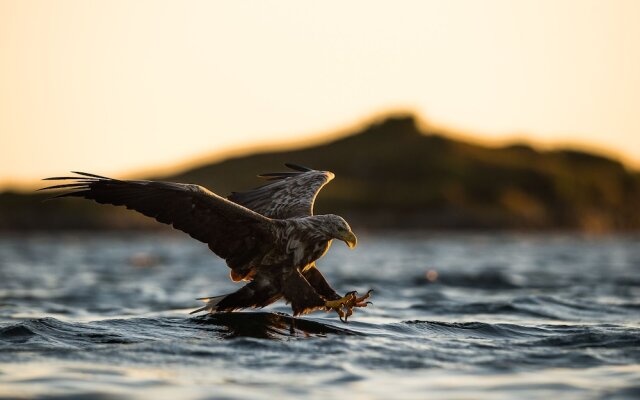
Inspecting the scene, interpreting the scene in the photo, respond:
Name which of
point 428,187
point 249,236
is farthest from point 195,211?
point 428,187

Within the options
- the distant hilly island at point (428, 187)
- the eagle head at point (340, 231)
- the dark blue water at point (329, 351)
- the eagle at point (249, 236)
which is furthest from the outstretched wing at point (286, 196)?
the distant hilly island at point (428, 187)

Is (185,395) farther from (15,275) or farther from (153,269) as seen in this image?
(153,269)

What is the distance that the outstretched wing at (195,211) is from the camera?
1087 centimetres

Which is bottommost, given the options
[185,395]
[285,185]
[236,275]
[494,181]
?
[185,395]

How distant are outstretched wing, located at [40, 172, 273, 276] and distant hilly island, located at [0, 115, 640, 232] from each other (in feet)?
356

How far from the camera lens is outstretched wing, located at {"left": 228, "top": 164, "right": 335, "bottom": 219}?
42.6 feet

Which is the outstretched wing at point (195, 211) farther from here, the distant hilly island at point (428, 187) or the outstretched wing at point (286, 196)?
the distant hilly island at point (428, 187)

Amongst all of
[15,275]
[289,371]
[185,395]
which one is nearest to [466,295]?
[289,371]

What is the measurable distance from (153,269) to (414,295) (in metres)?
15.6

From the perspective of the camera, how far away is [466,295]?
19922 millimetres

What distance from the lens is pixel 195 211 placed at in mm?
11219

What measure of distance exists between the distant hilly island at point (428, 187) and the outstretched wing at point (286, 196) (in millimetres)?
106339

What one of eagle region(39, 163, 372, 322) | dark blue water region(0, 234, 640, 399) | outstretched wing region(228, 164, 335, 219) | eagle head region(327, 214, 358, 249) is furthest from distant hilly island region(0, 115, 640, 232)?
eagle head region(327, 214, 358, 249)

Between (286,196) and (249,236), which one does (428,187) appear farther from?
(249,236)
